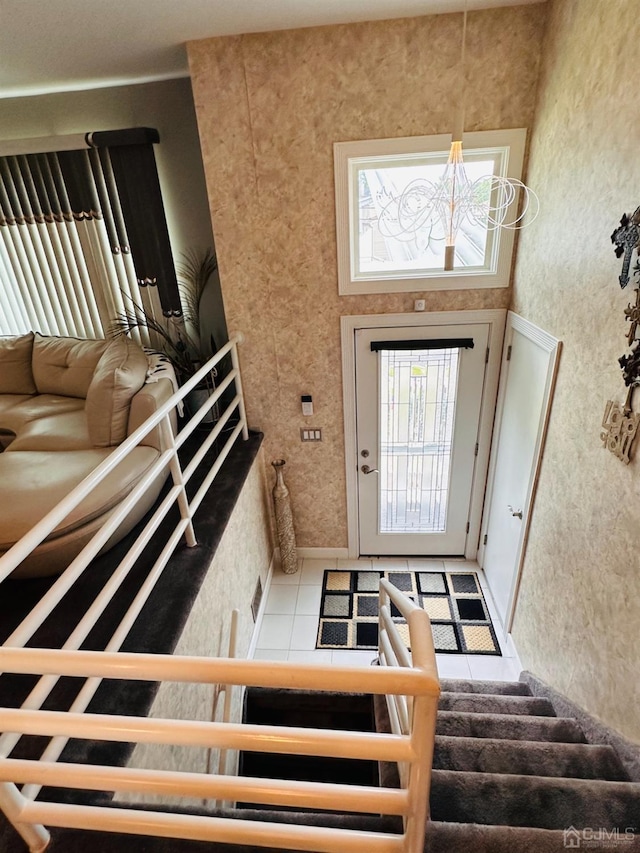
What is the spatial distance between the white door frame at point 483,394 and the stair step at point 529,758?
1.92 metres

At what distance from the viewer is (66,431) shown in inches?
103

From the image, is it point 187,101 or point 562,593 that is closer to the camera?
point 562,593

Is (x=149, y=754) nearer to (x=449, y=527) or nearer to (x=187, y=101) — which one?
(x=449, y=527)

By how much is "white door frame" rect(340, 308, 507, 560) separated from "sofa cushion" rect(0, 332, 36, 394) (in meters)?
2.47

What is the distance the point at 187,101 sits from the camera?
119 inches

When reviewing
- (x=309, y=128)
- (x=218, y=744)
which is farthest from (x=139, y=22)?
(x=218, y=744)

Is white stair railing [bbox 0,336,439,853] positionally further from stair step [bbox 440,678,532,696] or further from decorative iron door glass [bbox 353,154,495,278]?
decorative iron door glass [bbox 353,154,495,278]

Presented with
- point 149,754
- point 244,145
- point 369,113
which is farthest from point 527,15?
point 149,754

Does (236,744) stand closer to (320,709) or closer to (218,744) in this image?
(218,744)

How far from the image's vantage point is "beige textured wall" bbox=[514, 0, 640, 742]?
4.99 feet

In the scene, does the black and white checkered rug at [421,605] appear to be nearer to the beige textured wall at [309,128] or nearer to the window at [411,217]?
the beige textured wall at [309,128]

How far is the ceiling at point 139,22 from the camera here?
1997 millimetres

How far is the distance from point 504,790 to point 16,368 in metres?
3.90

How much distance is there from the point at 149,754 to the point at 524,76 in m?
3.54
